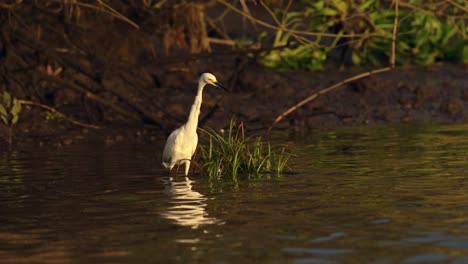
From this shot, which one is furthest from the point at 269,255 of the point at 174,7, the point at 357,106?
the point at 357,106

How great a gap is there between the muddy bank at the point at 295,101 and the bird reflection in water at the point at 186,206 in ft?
16.7

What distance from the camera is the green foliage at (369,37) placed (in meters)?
19.3

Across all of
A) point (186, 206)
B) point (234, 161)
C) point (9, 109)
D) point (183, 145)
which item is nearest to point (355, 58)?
point (9, 109)

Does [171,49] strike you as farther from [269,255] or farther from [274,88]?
[269,255]

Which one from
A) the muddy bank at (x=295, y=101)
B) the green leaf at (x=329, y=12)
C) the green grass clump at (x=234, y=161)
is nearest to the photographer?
Result: the green grass clump at (x=234, y=161)

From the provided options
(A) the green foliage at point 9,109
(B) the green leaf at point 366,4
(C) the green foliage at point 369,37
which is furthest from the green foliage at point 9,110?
(B) the green leaf at point 366,4

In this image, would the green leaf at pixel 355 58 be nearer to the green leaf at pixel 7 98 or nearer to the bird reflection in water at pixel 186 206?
the green leaf at pixel 7 98

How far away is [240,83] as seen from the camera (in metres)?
18.9

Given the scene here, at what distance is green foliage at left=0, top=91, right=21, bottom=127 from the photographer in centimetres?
1603

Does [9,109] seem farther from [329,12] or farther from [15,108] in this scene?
[329,12]

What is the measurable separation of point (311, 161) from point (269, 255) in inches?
226

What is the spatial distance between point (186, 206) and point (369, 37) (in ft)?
35.6

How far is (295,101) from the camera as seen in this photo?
1834cm

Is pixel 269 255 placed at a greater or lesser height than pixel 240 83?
lesser
